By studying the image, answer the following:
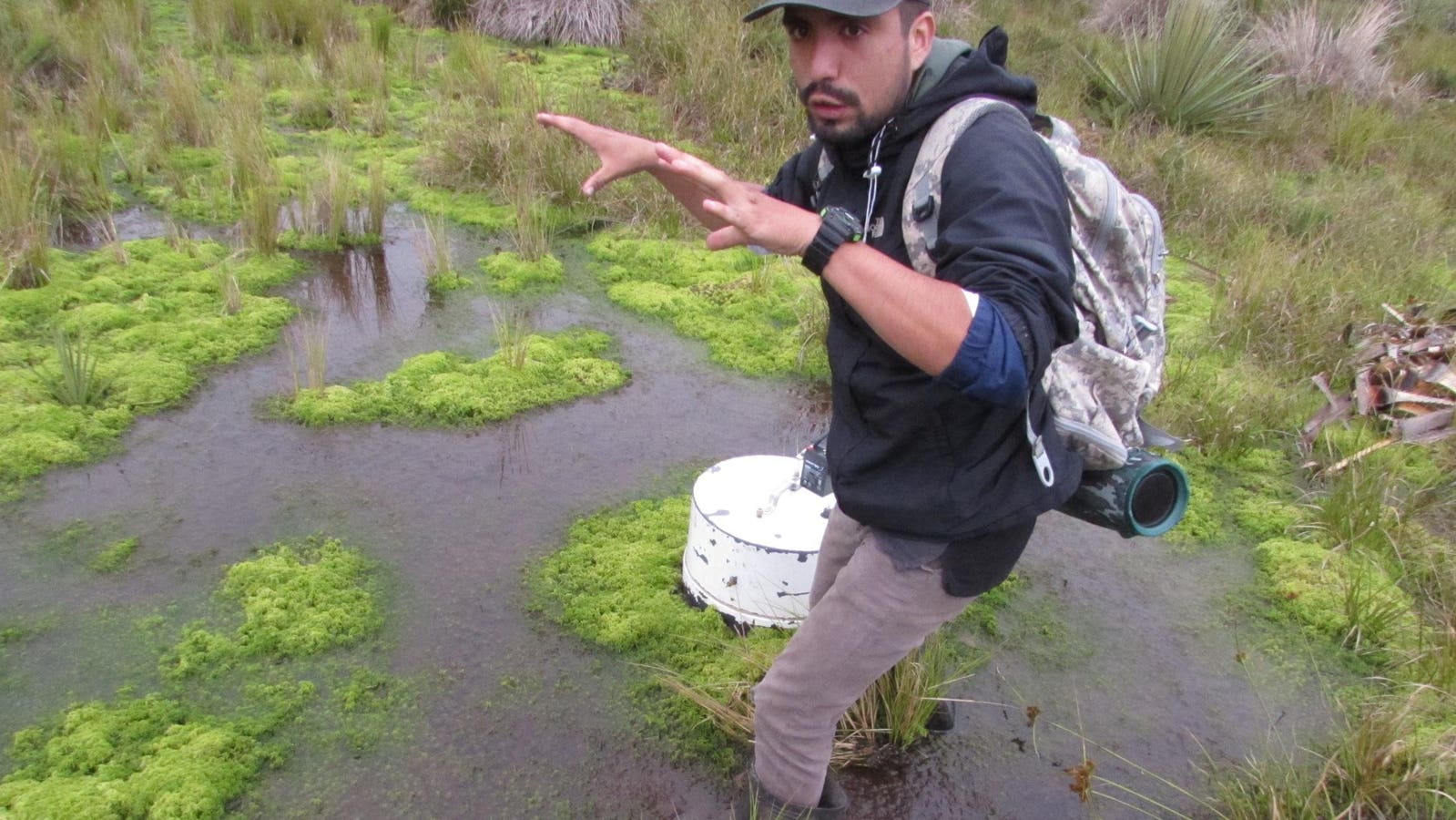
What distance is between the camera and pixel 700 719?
9.77ft

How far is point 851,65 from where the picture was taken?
6.23ft

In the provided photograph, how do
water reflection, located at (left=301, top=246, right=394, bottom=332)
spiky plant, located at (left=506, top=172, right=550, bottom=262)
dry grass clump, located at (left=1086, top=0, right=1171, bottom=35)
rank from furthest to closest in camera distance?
dry grass clump, located at (left=1086, top=0, right=1171, bottom=35) → spiky plant, located at (left=506, top=172, right=550, bottom=262) → water reflection, located at (left=301, top=246, right=394, bottom=332)

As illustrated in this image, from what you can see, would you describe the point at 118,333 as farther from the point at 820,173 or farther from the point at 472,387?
the point at 820,173

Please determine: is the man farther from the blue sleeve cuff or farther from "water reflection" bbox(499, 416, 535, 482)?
"water reflection" bbox(499, 416, 535, 482)

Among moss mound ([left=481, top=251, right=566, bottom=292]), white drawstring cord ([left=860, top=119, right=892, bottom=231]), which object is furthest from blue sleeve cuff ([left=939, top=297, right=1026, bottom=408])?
moss mound ([left=481, top=251, right=566, bottom=292])

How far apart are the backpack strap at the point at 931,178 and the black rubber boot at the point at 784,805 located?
1.35 metres

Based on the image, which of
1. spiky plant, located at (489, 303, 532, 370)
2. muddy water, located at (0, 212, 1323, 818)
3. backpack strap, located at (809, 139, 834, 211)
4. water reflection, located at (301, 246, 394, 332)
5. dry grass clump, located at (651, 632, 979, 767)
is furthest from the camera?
water reflection, located at (301, 246, 394, 332)

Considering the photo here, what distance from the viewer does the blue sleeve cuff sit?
1598mm

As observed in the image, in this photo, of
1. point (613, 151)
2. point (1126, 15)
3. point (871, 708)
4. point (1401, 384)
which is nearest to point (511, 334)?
point (613, 151)

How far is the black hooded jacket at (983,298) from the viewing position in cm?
166

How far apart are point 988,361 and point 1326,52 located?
11.4 meters

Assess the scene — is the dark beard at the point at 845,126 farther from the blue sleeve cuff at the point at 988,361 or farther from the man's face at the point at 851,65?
the blue sleeve cuff at the point at 988,361

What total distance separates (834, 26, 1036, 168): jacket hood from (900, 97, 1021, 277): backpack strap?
1.0 inches

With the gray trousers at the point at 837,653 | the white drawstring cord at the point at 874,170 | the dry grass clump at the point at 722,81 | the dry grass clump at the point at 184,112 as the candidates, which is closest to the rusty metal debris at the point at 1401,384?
the gray trousers at the point at 837,653
